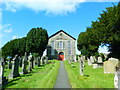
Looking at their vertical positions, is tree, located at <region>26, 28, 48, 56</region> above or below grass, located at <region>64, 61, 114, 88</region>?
above

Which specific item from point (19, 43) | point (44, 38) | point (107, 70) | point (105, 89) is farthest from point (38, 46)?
point (105, 89)

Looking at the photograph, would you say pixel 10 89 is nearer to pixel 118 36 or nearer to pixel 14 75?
pixel 14 75

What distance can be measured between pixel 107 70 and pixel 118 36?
6613 mm

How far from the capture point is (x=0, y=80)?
1005 cm

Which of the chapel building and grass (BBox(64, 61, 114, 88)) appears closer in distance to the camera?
grass (BBox(64, 61, 114, 88))

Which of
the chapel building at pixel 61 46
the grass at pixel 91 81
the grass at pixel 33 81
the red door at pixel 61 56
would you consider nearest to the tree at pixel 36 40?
the chapel building at pixel 61 46

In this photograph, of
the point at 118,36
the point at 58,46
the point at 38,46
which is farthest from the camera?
the point at 58,46

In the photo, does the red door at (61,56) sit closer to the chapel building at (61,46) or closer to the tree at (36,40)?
the chapel building at (61,46)

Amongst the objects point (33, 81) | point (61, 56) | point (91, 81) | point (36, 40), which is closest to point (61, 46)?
point (61, 56)

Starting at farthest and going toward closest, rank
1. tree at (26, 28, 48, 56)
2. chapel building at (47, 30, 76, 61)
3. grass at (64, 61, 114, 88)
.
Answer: chapel building at (47, 30, 76, 61) < tree at (26, 28, 48, 56) < grass at (64, 61, 114, 88)

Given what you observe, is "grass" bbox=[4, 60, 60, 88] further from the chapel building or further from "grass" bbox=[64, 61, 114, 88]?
the chapel building

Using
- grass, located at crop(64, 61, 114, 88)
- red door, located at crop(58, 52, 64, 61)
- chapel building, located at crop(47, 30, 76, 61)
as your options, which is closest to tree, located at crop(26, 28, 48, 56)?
chapel building, located at crop(47, 30, 76, 61)

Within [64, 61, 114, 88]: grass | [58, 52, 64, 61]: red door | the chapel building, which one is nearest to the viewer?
[64, 61, 114, 88]: grass

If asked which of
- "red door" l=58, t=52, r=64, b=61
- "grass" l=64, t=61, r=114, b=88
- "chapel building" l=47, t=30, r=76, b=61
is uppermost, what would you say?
"chapel building" l=47, t=30, r=76, b=61
